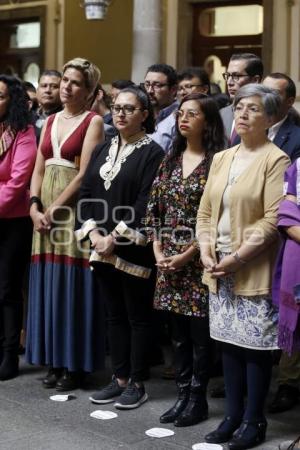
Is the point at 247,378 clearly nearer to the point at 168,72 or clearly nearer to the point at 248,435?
the point at 248,435

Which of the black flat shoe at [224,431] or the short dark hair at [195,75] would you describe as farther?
the short dark hair at [195,75]

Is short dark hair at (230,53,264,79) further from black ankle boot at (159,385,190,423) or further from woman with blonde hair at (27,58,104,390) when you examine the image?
black ankle boot at (159,385,190,423)

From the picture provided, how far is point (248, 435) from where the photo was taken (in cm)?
486

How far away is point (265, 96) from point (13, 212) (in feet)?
7.00

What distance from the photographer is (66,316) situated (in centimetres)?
599

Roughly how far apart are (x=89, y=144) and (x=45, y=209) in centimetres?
52

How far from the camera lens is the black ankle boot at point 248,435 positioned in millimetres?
4824

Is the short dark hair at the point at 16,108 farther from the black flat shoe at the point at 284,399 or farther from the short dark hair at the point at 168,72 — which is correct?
the black flat shoe at the point at 284,399

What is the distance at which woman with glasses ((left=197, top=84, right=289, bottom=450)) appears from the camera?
482 cm

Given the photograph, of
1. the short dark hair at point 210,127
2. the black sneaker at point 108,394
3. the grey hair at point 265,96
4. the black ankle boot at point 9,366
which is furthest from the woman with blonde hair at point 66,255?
the grey hair at point 265,96

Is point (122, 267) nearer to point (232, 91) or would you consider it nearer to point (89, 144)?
point (89, 144)

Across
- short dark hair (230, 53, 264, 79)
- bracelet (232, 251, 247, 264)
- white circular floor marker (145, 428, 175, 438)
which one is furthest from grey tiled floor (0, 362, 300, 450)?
short dark hair (230, 53, 264, 79)

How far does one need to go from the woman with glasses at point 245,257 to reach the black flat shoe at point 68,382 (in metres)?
1.34

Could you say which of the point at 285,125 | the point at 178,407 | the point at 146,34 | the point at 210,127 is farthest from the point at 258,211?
the point at 146,34
